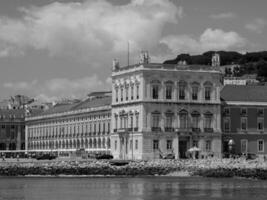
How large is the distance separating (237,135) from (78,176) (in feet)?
110

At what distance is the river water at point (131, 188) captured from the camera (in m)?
52.7

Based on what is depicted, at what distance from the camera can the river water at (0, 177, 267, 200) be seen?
52.7 meters

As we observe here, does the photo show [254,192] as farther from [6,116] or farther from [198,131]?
[6,116]

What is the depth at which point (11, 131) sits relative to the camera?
156m

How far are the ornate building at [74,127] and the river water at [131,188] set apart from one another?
4013cm

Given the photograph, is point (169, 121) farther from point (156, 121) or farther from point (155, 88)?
point (155, 88)

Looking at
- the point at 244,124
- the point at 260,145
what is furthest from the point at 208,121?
the point at 260,145

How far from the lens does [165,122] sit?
97250mm

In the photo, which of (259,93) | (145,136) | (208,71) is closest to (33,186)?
(145,136)

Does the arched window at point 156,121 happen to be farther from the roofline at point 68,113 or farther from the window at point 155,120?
the roofline at point 68,113

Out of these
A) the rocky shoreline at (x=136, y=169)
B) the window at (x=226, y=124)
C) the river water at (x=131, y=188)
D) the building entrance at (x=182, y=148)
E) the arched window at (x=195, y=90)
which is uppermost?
the arched window at (x=195, y=90)

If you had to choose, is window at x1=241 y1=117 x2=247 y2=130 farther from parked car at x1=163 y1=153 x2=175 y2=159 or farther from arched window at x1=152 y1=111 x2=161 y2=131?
arched window at x1=152 y1=111 x2=161 y2=131

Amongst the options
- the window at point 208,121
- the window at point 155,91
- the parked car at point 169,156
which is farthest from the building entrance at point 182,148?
Result: the window at point 155,91

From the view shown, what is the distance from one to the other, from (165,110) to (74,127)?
2827cm
